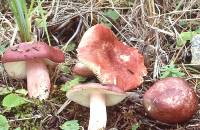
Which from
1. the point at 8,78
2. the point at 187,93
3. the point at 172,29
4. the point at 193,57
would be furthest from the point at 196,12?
the point at 8,78

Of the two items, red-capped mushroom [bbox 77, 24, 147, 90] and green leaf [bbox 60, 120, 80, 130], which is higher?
red-capped mushroom [bbox 77, 24, 147, 90]

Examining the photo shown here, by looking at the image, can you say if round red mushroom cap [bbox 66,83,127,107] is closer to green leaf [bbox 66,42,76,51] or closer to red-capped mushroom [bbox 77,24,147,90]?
red-capped mushroom [bbox 77,24,147,90]

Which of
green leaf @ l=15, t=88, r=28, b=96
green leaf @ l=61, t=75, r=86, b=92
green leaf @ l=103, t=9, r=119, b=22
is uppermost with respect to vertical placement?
green leaf @ l=103, t=9, r=119, b=22

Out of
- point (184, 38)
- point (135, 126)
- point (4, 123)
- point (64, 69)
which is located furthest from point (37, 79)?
point (184, 38)

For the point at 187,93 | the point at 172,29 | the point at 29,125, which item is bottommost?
the point at 29,125

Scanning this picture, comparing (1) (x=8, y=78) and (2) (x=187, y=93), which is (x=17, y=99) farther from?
(2) (x=187, y=93)

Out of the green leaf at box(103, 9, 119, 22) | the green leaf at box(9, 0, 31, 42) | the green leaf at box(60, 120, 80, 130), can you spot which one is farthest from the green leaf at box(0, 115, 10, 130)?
the green leaf at box(103, 9, 119, 22)

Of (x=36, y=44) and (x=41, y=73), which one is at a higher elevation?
(x=36, y=44)

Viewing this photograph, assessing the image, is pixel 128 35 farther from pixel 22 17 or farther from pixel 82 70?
pixel 22 17
